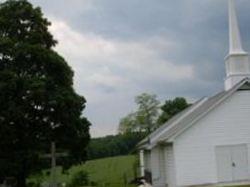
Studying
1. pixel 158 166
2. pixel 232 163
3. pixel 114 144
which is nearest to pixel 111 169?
pixel 158 166

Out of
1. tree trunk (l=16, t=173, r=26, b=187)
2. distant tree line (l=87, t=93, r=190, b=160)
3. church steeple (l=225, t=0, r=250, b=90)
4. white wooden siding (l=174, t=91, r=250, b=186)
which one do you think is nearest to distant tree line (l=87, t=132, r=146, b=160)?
distant tree line (l=87, t=93, r=190, b=160)

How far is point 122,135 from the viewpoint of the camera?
274 ft

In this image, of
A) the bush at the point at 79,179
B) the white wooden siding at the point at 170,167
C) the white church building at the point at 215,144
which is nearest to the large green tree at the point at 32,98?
the bush at the point at 79,179

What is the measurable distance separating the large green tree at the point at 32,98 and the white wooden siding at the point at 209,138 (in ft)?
27.9

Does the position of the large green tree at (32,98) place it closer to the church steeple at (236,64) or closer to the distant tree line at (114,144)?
the church steeple at (236,64)

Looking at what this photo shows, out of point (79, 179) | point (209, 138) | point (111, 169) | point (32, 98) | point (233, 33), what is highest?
point (233, 33)

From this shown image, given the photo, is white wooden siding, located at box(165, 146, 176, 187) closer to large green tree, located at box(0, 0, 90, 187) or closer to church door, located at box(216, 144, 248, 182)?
church door, located at box(216, 144, 248, 182)

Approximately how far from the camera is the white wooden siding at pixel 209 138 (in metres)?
29.1

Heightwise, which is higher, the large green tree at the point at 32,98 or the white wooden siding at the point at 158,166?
the large green tree at the point at 32,98

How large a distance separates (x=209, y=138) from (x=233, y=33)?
8.20 meters

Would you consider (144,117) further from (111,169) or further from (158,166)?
(158,166)

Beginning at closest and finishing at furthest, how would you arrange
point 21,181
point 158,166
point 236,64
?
1. point 236,64
2. point 158,166
3. point 21,181

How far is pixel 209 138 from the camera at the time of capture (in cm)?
2962

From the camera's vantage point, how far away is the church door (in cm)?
2942
